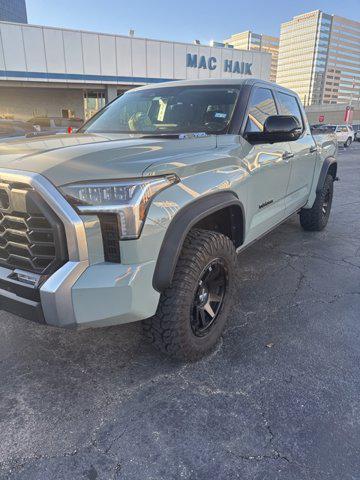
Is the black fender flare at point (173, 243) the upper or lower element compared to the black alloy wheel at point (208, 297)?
upper

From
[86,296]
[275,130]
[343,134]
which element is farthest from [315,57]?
[86,296]

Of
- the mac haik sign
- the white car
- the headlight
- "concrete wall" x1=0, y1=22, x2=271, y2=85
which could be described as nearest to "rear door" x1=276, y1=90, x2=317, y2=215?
the headlight

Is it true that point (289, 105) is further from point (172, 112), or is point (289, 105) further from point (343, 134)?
point (343, 134)

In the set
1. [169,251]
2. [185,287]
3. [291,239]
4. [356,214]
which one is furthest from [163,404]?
[356,214]

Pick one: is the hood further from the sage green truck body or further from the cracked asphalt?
the cracked asphalt

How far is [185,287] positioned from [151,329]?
1.19 ft

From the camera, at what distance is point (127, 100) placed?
3828 millimetres

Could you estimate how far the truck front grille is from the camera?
184 cm

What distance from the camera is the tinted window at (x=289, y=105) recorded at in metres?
4.17

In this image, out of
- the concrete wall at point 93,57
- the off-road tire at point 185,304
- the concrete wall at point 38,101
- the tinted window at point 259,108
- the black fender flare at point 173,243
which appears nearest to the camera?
the black fender flare at point 173,243

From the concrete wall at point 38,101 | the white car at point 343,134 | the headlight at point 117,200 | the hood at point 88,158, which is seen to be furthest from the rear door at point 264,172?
the white car at point 343,134

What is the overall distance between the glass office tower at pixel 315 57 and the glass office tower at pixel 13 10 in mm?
57939

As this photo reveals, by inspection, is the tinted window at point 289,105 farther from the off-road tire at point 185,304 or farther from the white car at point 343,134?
the white car at point 343,134

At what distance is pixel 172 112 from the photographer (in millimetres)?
3338
